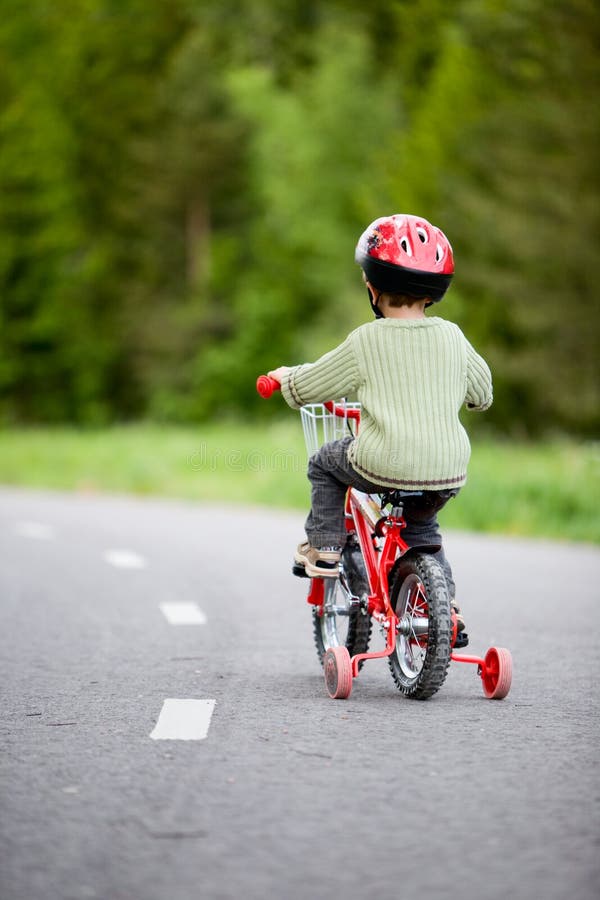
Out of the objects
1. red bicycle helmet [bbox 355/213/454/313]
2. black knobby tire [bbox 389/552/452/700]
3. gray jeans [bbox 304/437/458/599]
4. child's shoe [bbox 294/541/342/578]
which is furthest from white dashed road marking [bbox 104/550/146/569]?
red bicycle helmet [bbox 355/213/454/313]

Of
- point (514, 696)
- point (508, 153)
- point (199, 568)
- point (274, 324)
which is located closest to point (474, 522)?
point (199, 568)

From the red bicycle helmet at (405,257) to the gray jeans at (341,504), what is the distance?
670 millimetres

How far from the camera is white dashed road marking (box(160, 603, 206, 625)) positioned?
8602mm

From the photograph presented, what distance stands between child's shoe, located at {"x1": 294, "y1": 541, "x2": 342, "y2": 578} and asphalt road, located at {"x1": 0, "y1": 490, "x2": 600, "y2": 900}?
484 millimetres

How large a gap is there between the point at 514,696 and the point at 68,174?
5624 centimetres

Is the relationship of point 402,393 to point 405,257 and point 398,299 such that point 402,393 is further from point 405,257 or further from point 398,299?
point 405,257

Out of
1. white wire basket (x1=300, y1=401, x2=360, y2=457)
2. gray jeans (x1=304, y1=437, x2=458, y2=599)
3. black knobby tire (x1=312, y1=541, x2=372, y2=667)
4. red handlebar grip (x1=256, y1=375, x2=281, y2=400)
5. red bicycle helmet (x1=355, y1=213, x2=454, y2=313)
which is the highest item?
red bicycle helmet (x1=355, y1=213, x2=454, y2=313)

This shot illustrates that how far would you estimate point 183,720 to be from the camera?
5.52 meters

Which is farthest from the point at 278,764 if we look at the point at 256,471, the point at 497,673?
the point at 256,471

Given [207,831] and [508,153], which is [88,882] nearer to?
[207,831]

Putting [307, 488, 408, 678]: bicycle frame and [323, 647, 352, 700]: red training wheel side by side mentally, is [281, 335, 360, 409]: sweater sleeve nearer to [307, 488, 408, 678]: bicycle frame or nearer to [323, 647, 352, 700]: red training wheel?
[307, 488, 408, 678]: bicycle frame

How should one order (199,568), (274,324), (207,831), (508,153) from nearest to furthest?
(207,831)
(199,568)
(508,153)
(274,324)

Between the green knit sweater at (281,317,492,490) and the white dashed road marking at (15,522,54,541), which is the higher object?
the green knit sweater at (281,317,492,490)

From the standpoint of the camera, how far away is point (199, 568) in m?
11.5
